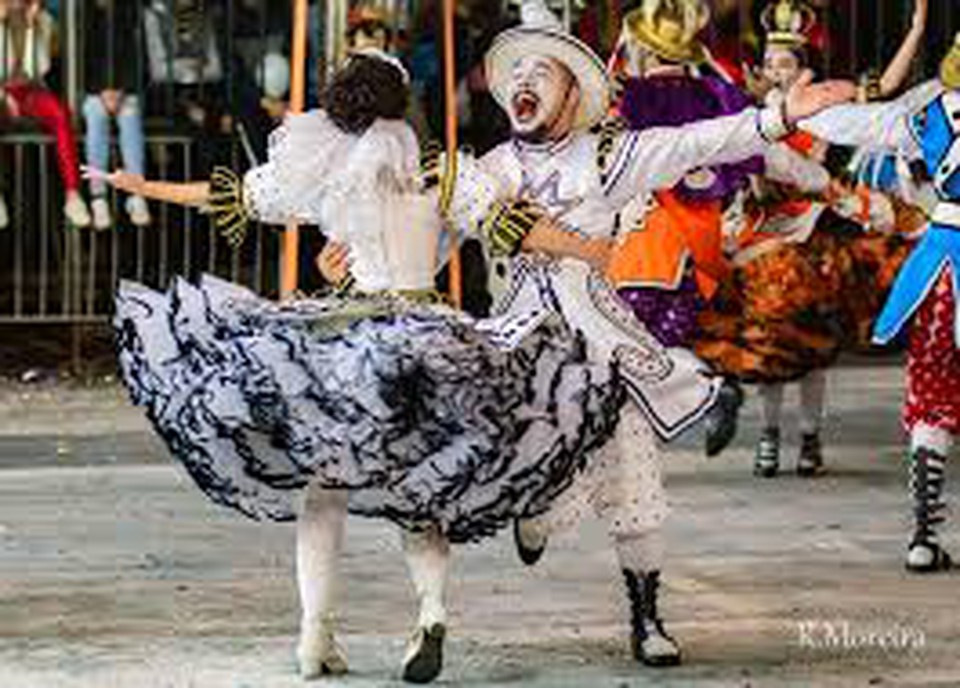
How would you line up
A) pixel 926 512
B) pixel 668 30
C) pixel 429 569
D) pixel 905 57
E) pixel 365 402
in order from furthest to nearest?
1. pixel 668 30
2. pixel 905 57
3. pixel 926 512
4. pixel 429 569
5. pixel 365 402

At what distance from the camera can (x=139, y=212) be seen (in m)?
16.2

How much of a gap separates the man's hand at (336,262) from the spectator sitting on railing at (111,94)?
7.19 m

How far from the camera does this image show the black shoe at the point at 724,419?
12688 mm

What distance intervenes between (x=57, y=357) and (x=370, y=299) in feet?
27.8

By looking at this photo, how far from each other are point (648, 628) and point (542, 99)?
1.60 m

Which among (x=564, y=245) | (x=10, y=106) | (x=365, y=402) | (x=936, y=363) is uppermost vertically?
(x=564, y=245)

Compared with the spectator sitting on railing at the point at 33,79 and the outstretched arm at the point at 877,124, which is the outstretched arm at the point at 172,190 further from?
the spectator sitting on railing at the point at 33,79

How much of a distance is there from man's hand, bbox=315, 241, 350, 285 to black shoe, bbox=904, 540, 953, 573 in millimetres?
2566

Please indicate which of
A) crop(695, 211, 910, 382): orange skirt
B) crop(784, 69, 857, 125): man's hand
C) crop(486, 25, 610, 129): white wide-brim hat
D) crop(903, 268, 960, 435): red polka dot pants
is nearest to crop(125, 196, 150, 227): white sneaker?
crop(695, 211, 910, 382): orange skirt

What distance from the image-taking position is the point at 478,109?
1631 centimetres

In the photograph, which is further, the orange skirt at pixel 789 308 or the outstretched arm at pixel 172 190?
the orange skirt at pixel 789 308

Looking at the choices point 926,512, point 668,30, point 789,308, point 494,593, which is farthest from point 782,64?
point 494,593

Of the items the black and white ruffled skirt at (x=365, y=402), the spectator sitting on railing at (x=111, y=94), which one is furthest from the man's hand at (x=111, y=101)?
the black and white ruffled skirt at (x=365, y=402)

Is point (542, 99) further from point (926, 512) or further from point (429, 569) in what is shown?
point (926, 512)
